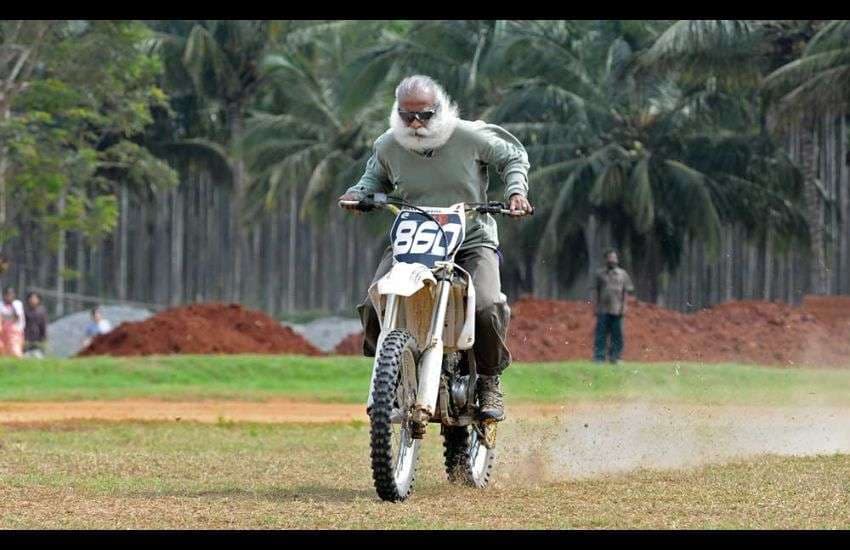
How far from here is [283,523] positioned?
307 inches

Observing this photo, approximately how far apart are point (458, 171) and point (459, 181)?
59 millimetres

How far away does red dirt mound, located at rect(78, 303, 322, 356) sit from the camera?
102ft

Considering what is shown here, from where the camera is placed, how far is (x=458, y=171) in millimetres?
9461

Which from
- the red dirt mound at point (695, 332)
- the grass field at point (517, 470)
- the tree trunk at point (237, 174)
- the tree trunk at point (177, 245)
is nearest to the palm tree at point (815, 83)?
the red dirt mound at point (695, 332)

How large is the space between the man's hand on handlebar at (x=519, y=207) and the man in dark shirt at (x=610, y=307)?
57.5 ft

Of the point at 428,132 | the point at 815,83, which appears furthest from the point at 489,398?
the point at 815,83

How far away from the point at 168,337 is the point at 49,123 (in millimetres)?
7680

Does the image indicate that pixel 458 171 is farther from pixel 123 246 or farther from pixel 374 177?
pixel 123 246

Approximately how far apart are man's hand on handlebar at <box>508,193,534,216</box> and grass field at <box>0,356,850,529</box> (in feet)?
5.06

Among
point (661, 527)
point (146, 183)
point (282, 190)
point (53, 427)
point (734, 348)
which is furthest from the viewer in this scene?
point (146, 183)

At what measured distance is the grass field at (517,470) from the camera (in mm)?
8133

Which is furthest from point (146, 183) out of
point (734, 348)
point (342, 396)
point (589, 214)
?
point (342, 396)

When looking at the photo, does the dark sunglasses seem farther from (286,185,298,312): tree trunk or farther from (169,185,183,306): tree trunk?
(169,185,183,306): tree trunk

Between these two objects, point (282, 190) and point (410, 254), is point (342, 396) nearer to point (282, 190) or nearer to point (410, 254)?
point (410, 254)
